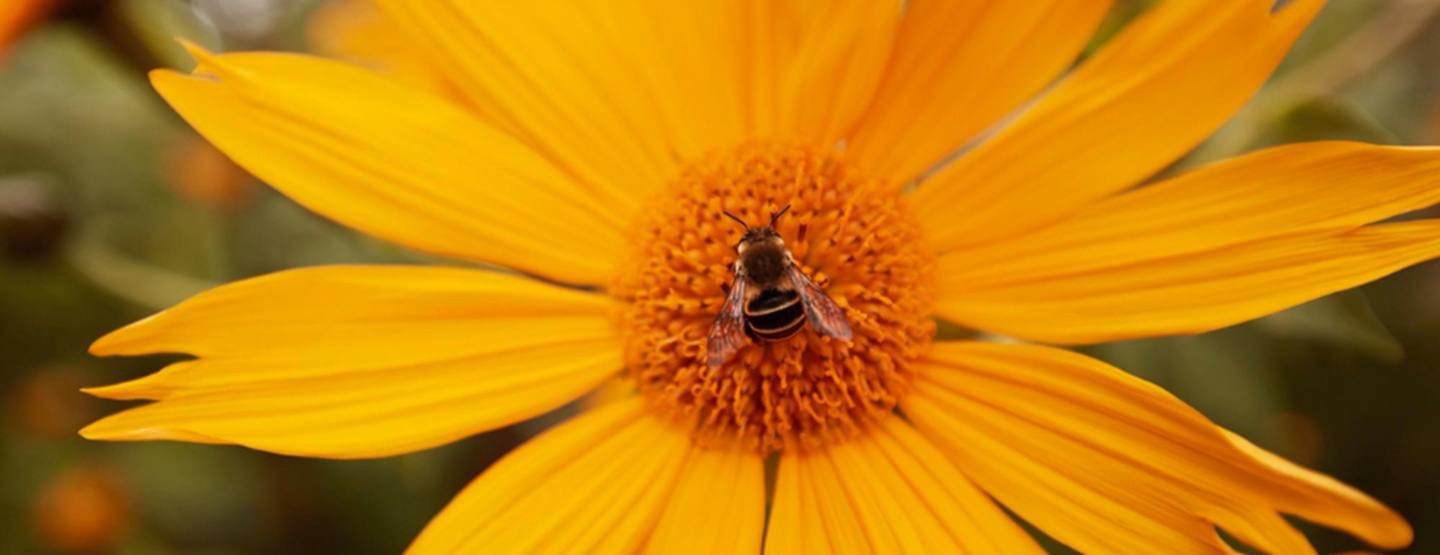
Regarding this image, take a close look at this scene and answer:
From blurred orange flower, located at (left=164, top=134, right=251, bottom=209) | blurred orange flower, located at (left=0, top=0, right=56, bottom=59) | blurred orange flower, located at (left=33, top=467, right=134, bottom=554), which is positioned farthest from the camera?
blurred orange flower, located at (left=164, top=134, right=251, bottom=209)

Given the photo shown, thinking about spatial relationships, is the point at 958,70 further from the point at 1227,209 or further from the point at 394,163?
the point at 394,163

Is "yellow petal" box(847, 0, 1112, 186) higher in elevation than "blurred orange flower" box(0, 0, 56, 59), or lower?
lower

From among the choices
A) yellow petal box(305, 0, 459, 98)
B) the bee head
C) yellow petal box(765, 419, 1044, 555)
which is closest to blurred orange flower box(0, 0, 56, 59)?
yellow petal box(305, 0, 459, 98)

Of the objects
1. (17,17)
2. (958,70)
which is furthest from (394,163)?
(17,17)

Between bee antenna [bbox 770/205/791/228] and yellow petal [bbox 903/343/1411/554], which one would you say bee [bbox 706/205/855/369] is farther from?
yellow petal [bbox 903/343/1411/554]

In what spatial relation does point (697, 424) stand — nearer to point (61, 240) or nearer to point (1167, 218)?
point (1167, 218)

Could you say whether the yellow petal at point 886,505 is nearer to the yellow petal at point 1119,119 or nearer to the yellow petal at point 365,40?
the yellow petal at point 1119,119

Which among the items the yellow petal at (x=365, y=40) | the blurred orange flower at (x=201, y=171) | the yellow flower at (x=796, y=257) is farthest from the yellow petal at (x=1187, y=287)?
the blurred orange flower at (x=201, y=171)
